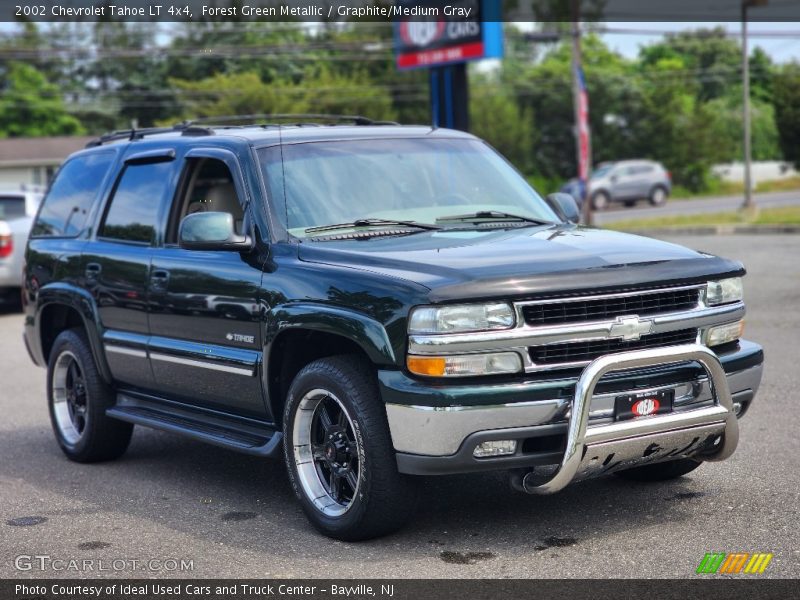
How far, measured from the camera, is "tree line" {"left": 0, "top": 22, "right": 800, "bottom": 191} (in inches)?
1881

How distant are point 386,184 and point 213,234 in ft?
3.23

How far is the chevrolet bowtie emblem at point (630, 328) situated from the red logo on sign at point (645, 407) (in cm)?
27

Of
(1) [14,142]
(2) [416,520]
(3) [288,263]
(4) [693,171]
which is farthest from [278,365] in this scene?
(1) [14,142]

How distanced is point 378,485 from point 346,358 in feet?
1.95

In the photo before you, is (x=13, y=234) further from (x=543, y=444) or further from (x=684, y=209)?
A: (x=684, y=209)

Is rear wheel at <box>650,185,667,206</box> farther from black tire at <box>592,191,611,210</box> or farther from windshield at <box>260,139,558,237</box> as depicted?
windshield at <box>260,139,558,237</box>

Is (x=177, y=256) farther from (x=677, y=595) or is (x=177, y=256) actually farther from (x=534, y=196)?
(x=677, y=595)

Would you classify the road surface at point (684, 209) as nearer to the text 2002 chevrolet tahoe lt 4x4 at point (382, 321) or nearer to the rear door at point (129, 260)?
the rear door at point (129, 260)

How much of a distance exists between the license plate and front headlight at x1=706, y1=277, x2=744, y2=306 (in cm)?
58

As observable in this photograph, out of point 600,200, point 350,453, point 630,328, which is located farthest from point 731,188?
point 350,453

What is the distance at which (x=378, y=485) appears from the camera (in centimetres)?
518

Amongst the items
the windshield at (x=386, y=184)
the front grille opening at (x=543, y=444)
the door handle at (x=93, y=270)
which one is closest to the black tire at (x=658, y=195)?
the windshield at (x=386, y=184)

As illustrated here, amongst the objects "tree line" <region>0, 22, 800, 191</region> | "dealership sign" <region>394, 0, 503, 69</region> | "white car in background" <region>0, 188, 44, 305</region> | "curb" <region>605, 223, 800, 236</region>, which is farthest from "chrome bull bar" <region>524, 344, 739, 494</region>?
"tree line" <region>0, 22, 800, 191</region>

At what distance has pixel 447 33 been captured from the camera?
2500 centimetres
